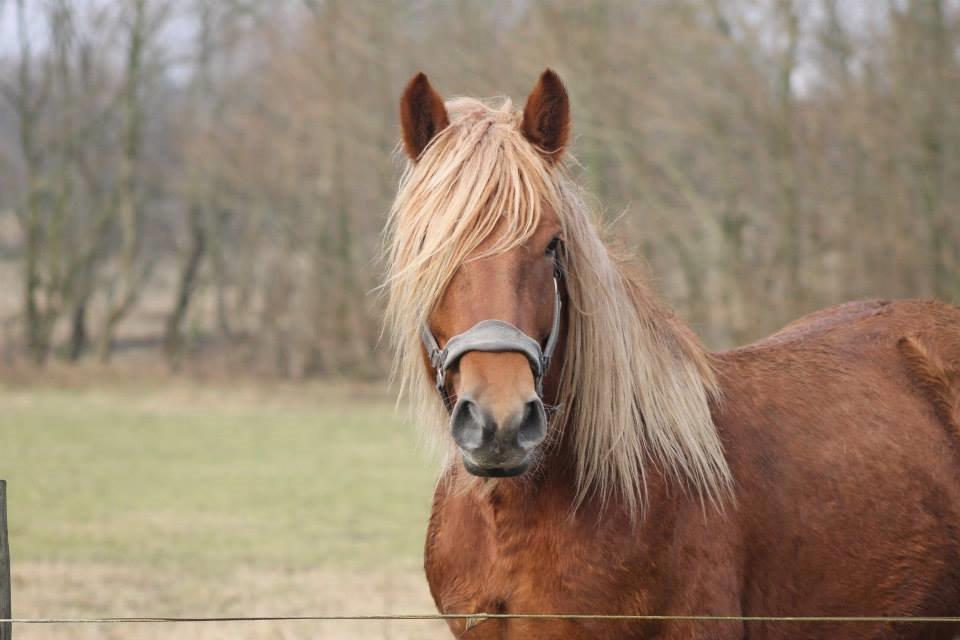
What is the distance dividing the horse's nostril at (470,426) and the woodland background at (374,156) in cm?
1002

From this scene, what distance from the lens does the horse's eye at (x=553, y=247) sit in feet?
10.1

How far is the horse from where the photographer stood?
2990 millimetres

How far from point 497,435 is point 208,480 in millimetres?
13377

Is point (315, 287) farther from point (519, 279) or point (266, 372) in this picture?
point (519, 279)

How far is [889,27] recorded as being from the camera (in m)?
20.1

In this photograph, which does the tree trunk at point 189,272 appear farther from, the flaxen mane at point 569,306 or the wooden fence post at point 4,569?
the flaxen mane at point 569,306

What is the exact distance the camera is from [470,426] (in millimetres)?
2734

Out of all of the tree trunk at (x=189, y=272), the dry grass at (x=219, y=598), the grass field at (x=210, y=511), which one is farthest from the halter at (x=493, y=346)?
the tree trunk at (x=189, y=272)

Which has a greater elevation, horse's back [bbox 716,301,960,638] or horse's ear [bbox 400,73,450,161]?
horse's ear [bbox 400,73,450,161]

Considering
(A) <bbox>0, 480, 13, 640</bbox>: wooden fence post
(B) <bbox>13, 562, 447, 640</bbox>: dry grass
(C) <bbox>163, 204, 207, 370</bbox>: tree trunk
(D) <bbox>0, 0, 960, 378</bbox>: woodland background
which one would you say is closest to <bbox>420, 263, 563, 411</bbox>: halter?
(A) <bbox>0, 480, 13, 640</bbox>: wooden fence post

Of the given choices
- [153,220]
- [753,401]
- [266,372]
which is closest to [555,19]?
[266,372]

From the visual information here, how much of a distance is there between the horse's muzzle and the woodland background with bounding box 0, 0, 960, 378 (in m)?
9.99

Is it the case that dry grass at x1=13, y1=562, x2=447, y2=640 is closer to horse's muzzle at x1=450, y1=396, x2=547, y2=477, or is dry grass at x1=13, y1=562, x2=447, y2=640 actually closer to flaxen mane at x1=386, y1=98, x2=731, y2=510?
flaxen mane at x1=386, y1=98, x2=731, y2=510

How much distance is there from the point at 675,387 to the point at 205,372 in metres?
25.5
